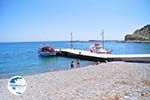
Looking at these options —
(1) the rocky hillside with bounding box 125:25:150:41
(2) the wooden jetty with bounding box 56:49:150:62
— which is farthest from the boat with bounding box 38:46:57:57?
(1) the rocky hillside with bounding box 125:25:150:41

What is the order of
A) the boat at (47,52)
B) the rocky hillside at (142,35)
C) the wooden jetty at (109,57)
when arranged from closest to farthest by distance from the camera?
1. the wooden jetty at (109,57)
2. the boat at (47,52)
3. the rocky hillside at (142,35)

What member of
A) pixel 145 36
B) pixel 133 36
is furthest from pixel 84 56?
pixel 133 36

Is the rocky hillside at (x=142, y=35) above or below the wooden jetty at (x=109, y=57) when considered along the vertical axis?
above

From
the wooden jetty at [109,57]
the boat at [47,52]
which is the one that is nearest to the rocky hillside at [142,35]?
the boat at [47,52]

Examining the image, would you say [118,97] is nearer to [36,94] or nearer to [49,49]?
[36,94]

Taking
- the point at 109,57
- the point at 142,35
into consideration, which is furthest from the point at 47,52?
the point at 142,35

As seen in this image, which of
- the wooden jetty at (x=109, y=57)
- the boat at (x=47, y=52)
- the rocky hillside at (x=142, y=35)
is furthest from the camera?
the rocky hillside at (x=142, y=35)

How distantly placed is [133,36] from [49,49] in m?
101

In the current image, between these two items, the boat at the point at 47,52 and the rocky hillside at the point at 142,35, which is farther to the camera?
the rocky hillside at the point at 142,35

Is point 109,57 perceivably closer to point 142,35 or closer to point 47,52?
point 47,52

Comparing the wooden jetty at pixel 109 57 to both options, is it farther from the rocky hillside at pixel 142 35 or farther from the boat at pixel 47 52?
the rocky hillside at pixel 142 35

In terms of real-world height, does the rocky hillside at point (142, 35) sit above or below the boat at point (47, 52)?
above

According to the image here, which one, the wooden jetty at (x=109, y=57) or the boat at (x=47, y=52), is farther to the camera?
the boat at (x=47, y=52)

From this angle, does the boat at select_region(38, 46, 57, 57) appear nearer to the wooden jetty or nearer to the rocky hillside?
the wooden jetty
